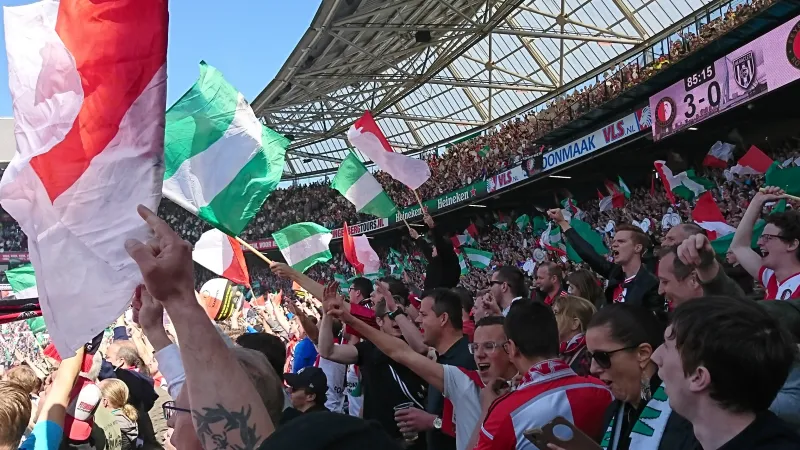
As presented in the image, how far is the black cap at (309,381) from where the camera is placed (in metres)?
4.71

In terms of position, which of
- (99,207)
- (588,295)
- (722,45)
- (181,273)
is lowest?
(588,295)

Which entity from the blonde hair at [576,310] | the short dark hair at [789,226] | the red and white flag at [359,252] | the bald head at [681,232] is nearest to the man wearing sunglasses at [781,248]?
the short dark hair at [789,226]

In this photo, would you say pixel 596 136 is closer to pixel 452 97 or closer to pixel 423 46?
pixel 423 46

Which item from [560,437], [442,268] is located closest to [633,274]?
[442,268]

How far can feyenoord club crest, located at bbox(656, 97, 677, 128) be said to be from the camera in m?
15.3

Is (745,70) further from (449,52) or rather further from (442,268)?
(449,52)

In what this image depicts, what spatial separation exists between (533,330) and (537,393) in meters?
0.38

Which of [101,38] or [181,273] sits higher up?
[101,38]

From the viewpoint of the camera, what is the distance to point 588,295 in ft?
17.7

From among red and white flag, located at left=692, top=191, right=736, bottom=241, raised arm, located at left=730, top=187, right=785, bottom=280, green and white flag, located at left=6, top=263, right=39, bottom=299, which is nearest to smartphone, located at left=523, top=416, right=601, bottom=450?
raised arm, located at left=730, top=187, right=785, bottom=280

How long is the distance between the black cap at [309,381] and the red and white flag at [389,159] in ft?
17.2

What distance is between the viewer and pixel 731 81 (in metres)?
13.4

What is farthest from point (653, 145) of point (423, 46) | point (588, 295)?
point (588, 295)

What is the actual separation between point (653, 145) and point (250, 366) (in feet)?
58.6
